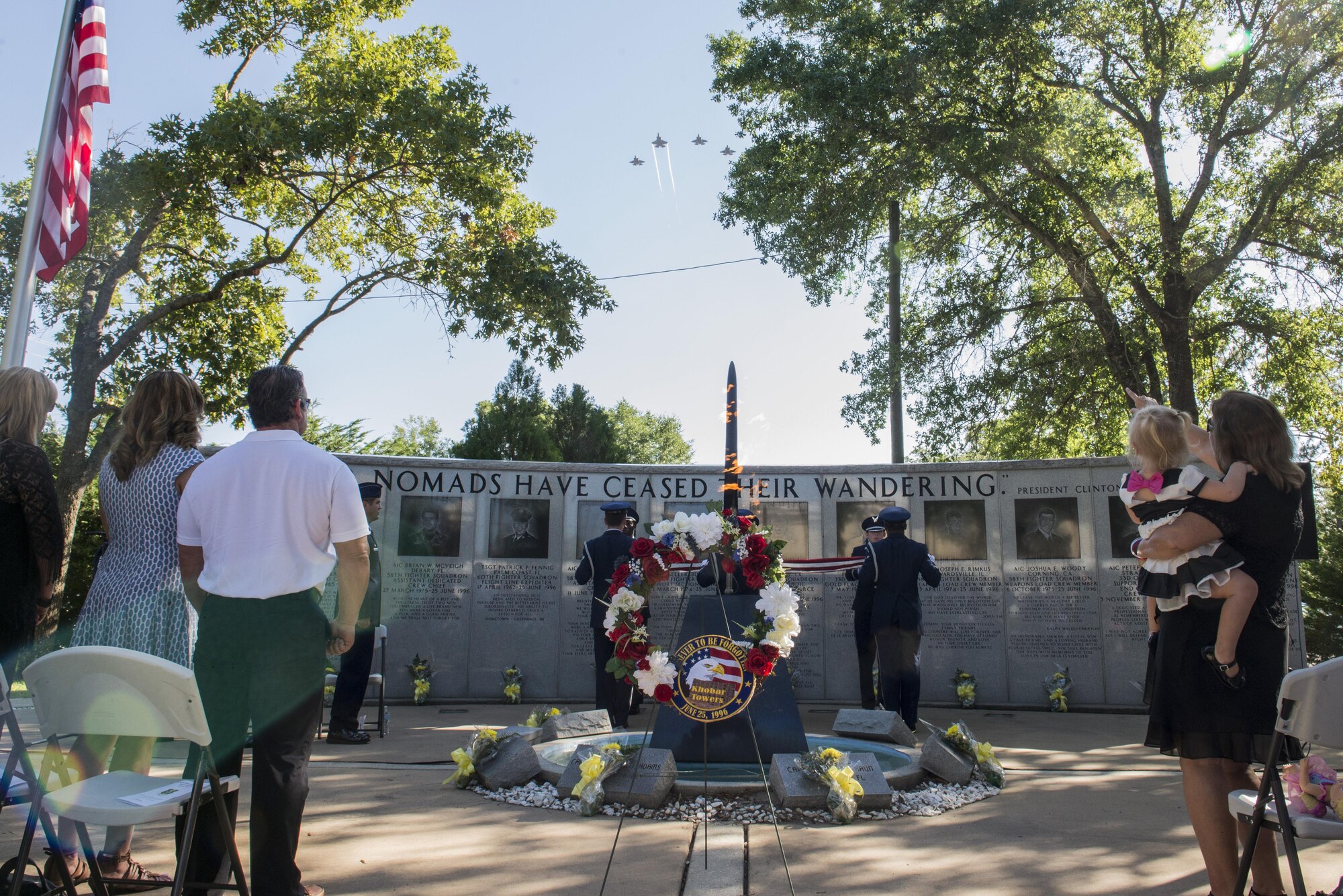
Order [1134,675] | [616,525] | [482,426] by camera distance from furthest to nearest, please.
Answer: [482,426]
[1134,675]
[616,525]

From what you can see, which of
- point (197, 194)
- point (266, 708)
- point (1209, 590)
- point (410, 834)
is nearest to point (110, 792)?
point (266, 708)

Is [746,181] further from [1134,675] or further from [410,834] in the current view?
[410,834]

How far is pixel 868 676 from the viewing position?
9.38m

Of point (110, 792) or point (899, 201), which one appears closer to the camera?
point (110, 792)

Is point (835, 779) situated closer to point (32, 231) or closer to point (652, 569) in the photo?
point (652, 569)

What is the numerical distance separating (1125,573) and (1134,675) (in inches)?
43.7

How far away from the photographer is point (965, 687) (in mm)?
10367

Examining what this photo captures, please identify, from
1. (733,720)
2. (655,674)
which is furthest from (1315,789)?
(733,720)

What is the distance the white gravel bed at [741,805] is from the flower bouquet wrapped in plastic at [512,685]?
191 inches

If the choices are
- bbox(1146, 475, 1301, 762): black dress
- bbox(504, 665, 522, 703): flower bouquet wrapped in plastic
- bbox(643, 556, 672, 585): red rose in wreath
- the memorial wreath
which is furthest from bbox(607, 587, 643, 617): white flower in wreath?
bbox(504, 665, 522, 703): flower bouquet wrapped in plastic

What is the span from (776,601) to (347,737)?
415 centimetres

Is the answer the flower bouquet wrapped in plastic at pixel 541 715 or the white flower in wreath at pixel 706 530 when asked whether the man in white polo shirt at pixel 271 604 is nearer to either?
the white flower in wreath at pixel 706 530

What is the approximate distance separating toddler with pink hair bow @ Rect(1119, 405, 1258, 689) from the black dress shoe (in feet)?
19.8

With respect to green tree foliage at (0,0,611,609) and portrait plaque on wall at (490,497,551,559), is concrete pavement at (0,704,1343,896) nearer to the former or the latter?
portrait plaque on wall at (490,497,551,559)
